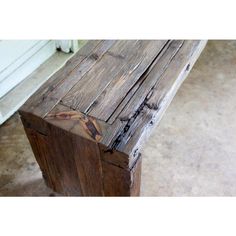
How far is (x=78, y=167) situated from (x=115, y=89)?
0.26 meters

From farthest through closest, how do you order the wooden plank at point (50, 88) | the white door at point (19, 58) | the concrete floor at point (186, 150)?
1. the white door at point (19, 58)
2. the concrete floor at point (186, 150)
3. the wooden plank at point (50, 88)

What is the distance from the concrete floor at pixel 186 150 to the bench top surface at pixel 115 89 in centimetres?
41

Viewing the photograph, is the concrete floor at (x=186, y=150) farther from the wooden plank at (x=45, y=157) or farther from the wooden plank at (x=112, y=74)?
the wooden plank at (x=112, y=74)

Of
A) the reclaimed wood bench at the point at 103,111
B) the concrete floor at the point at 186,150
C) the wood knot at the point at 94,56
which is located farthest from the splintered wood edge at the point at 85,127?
the concrete floor at the point at 186,150

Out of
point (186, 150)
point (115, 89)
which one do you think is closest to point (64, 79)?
point (115, 89)

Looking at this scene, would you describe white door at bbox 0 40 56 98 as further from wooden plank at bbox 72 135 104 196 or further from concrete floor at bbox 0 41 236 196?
wooden plank at bbox 72 135 104 196

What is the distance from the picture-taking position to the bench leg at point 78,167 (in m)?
0.81

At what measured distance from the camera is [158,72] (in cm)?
95

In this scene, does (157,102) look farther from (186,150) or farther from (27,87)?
(27,87)

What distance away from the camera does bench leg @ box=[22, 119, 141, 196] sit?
0.81 meters

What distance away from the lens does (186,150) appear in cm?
131

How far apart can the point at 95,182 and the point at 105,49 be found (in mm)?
453

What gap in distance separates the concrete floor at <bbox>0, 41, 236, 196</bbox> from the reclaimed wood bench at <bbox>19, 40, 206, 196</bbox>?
0.25 m
